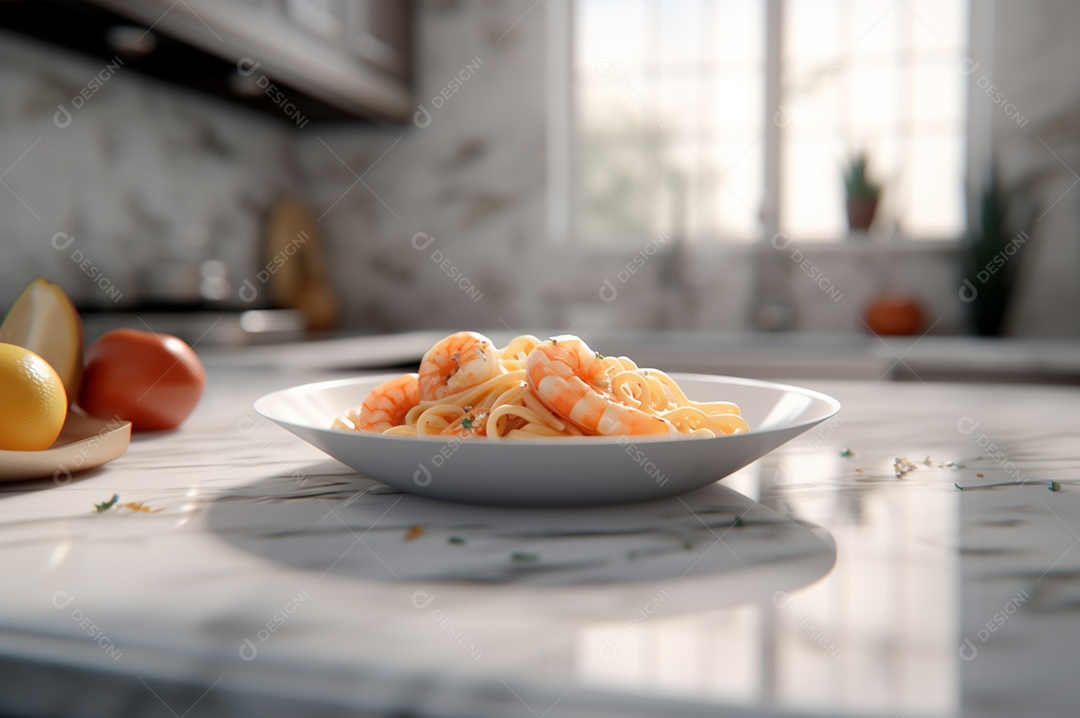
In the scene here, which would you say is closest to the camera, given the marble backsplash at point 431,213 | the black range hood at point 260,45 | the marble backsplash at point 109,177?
the black range hood at point 260,45

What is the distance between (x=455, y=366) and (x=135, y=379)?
454mm

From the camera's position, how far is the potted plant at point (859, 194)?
3.28m

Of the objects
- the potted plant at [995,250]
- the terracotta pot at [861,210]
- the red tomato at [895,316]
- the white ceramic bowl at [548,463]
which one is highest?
the terracotta pot at [861,210]

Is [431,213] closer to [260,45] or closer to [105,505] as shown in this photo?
[260,45]

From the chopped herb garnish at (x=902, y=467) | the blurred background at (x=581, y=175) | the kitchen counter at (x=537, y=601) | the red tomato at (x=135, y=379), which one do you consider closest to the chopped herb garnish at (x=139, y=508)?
the kitchen counter at (x=537, y=601)

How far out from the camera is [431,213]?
3.86 metres

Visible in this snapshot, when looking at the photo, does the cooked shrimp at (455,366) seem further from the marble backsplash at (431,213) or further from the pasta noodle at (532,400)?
the marble backsplash at (431,213)

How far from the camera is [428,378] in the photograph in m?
0.80

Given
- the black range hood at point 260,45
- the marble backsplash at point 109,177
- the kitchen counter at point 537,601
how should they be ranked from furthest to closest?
1. the marble backsplash at point 109,177
2. the black range hood at point 260,45
3. the kitchen counter at point 537,601

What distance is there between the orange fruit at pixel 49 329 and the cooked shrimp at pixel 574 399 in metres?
0.58

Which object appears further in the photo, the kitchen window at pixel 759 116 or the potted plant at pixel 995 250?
the kitchen window at pixel 759 116

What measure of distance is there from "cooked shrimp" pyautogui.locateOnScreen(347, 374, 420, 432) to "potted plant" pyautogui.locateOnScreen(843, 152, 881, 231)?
2.87 m

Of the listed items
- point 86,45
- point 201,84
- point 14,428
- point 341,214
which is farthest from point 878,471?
point 341,214

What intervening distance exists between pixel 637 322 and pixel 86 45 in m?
2.20
